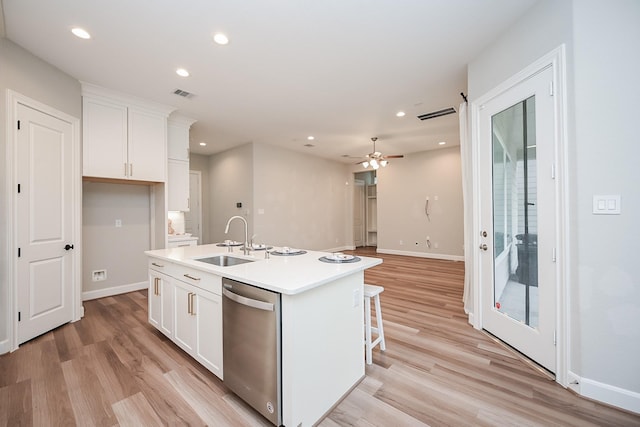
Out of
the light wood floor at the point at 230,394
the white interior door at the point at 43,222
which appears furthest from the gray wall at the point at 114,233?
the light wood floor at the point at 230,394

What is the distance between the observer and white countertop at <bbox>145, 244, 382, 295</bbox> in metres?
1.45

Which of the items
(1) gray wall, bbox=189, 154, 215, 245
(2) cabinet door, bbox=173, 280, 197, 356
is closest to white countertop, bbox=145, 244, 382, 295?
(2) cabinet door, bbox=173, 280, 197, 356

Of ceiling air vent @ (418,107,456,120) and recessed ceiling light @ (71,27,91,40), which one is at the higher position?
ceiling air vent @ (418,107,456,120)

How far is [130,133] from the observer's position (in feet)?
11.9

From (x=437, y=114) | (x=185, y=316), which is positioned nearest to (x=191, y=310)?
(x=185, y=316)

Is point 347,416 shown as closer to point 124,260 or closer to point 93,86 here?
point 124,260

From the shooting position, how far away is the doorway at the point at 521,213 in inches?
76.8

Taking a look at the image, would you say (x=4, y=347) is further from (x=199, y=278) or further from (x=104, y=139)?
(x=104, y=139)

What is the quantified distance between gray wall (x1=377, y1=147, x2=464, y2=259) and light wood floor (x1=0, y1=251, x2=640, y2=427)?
4271 millimetres

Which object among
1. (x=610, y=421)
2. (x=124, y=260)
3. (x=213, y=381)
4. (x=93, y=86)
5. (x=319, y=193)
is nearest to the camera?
(x=610, y=421)

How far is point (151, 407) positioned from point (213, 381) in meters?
0.39

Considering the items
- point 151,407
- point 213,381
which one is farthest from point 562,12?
point 151,407

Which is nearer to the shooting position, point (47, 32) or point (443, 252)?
point (47, 32)

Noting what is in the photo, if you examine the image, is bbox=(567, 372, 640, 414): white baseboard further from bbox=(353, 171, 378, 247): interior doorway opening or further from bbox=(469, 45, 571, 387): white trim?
bbox=(353, 171, 378, 247): interior doorway opening
